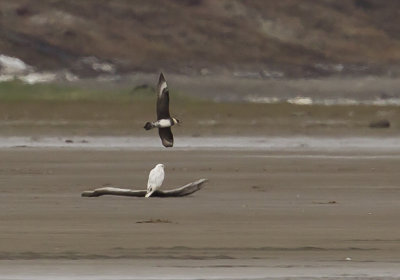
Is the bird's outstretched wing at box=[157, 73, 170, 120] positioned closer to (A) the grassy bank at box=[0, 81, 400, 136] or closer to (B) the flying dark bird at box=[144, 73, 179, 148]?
(B) the flying dark bird at box=[144, 73, 179, 148]

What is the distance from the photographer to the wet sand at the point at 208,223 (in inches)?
600

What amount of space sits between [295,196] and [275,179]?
3036 mm

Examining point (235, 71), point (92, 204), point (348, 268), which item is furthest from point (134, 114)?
point (348, 268)

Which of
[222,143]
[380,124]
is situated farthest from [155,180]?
[380,124]

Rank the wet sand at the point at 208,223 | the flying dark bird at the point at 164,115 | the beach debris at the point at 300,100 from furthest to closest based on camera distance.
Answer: the beach debris at the point at 300,100 < the flying dark bird at the point at 164,115 < the wet sand at the point at 208,223

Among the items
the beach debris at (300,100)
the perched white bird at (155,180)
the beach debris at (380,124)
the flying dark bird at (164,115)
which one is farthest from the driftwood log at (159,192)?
the beach debris at (300,100)

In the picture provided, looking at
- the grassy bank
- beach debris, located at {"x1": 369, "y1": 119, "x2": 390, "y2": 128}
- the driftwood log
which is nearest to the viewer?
the driftwood log

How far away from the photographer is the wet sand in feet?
50.0

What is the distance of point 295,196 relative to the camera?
21.8m

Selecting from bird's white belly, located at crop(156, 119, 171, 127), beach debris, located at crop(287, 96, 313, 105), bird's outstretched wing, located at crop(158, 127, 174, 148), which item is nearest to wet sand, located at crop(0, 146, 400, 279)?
bird's outstretched wing, located at crop(158, 127, 174, 148)

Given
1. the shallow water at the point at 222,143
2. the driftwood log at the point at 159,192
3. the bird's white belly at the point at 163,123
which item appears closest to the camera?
the driftwood log at the point at 159,192

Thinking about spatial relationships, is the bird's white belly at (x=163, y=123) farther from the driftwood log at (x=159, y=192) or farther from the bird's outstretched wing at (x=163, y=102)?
the driftwood log at (x=159, y=192)

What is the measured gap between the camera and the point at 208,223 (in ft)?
60.2

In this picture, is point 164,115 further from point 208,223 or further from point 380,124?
point 380,124
